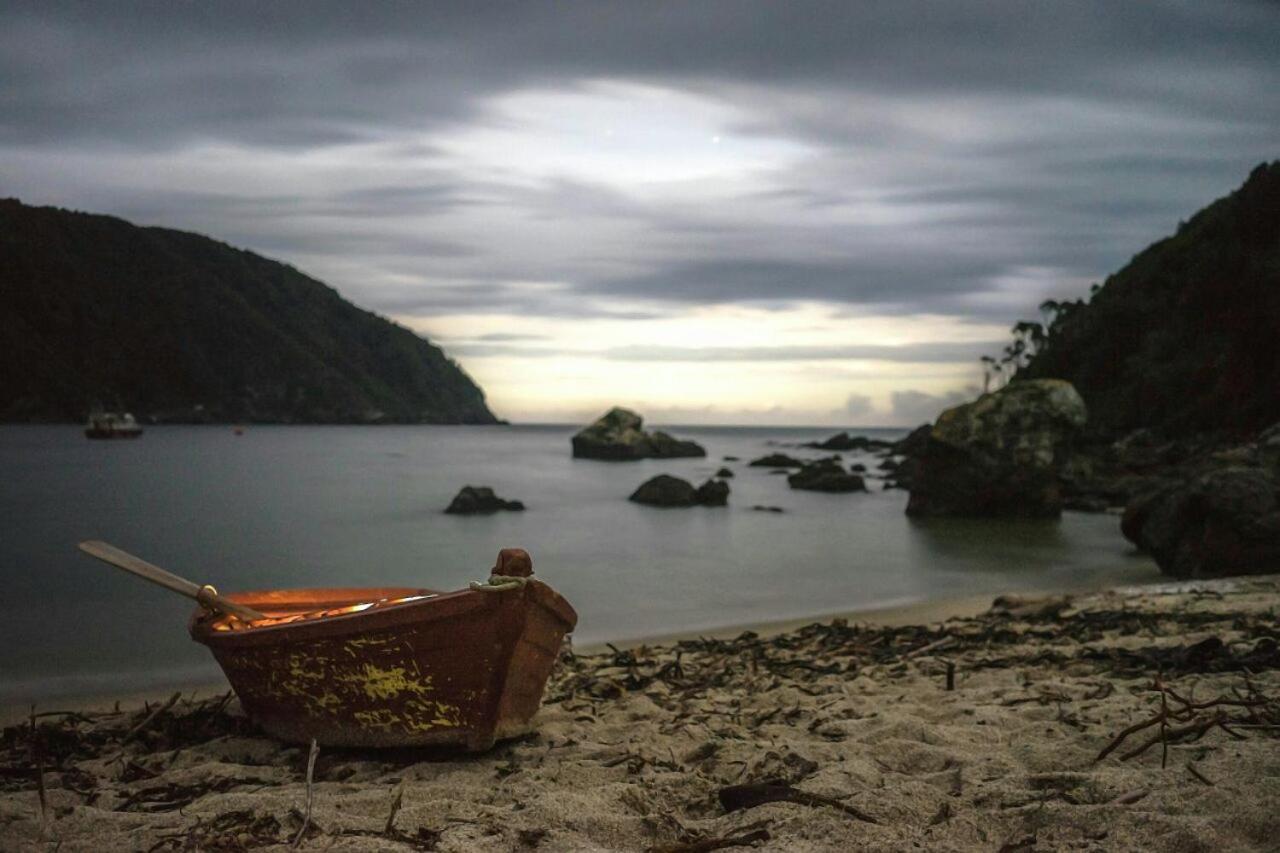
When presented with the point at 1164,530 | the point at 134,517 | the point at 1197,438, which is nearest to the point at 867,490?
the point at 1197,438

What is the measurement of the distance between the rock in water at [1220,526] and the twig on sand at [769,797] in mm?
10443

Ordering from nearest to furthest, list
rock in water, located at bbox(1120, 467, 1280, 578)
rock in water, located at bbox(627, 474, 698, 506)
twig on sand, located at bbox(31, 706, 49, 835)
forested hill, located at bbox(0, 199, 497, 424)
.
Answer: twig on sand, located at bbox(31, 706, 49, 835) < rock in water, located at bbox(1120, 467, 1280, 578) < rock in water, located at bbox(627, 474, 698, 506) < forested hill, located at bbox(0, 199, 497, 424)

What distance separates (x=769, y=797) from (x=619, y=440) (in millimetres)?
63482

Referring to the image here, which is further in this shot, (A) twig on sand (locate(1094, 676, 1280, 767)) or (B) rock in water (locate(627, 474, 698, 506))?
(B) rock in water (locate(627, 474, 698, 506))

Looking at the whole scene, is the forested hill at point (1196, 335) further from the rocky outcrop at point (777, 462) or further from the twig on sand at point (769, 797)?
the twig on sand at point (769, 797)

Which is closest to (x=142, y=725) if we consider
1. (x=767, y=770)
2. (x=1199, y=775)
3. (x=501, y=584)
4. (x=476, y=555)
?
(x=501, y=584)

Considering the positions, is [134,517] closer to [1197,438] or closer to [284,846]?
[284,846]

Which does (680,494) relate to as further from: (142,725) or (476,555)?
(142,725)

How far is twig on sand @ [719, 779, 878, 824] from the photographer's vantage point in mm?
4266

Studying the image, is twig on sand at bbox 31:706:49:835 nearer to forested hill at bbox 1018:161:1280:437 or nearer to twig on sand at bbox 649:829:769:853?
twig on sand at bbox 649:829:769:853

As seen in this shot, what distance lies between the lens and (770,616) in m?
13.9

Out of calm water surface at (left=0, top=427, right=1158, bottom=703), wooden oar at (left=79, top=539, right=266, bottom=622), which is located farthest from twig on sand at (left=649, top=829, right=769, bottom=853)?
calm water surface at (left=0, top=427, right=1158, bottom=703)

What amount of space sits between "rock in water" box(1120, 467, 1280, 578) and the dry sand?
207 inches

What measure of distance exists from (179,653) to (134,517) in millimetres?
21868
